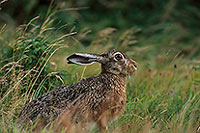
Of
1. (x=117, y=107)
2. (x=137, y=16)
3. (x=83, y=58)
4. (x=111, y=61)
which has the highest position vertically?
(x=83, y=58)

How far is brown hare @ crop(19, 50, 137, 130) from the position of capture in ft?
13.6

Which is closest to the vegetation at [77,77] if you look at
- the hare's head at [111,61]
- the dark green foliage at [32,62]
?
the dark green foliage at [32,62]

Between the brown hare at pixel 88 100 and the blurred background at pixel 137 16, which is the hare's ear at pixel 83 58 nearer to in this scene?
the brown hare at pixel 88 100

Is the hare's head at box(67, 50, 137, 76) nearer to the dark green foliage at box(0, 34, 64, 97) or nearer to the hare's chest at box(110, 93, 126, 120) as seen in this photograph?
the hare's chest at box(110, 93, 126, 120)

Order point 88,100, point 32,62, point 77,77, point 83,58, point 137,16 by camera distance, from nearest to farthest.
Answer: point 88,100 < point 83,58 < point 32,62 < point 77,77 < point 137,16

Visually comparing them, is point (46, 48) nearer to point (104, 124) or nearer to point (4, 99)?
point (4, 99)

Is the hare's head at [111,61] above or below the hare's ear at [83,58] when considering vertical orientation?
below

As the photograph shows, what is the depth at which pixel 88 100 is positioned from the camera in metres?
4.37

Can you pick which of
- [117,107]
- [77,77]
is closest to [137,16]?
[77,77]

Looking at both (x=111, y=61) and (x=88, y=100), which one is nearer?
(x=88, y=100)

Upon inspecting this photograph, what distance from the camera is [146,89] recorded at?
5930 mm

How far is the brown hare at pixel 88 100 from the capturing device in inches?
163

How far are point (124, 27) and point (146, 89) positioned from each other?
705 cm

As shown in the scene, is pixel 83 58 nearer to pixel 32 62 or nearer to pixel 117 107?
pixel 117 107
